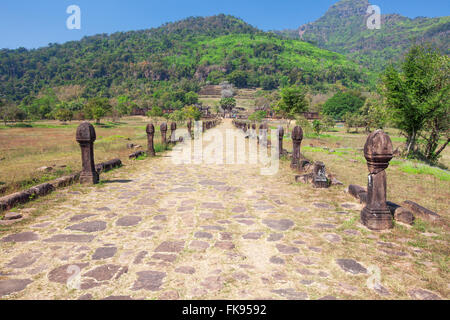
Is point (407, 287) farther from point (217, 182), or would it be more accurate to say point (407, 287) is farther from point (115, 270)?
point (217, 182)

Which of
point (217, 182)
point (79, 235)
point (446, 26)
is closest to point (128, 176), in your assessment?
point (217, 182)

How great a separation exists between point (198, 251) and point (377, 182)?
3.08m

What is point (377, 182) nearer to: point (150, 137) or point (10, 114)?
point (150, 137)

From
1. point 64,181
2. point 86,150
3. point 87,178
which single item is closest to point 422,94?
point 86,150

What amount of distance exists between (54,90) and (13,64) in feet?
199

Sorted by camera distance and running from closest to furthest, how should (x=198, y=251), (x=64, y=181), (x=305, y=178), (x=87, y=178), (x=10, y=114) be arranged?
(x=198, y=251) → (x=64, y=181) → (x=87, y=178) → (x=305, y=178) → (x=10, y=114)

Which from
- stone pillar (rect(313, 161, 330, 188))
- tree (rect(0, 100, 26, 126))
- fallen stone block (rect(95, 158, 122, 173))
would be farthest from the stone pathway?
tree (rect(0, 100, 26, 126))

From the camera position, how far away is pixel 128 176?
8.59m

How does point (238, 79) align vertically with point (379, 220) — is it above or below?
above

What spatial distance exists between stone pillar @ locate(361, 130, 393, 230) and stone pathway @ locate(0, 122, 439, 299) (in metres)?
0.29

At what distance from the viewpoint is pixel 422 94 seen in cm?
1562

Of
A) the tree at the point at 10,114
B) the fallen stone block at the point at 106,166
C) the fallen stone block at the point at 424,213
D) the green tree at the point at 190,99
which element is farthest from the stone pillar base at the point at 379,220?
the green tree at the point at 190,99

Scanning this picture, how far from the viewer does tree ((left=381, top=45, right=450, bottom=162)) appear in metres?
15.0

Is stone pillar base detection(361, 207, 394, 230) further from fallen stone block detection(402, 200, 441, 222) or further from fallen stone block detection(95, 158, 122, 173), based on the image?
fallen stone block detection(95, 158, 122, 173)
